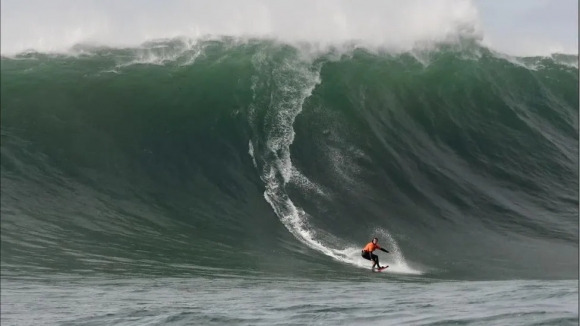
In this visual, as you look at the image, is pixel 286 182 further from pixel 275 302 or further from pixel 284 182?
pixel 275 302

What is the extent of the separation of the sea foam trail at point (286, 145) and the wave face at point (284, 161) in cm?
5

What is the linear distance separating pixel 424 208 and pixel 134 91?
8564 mm

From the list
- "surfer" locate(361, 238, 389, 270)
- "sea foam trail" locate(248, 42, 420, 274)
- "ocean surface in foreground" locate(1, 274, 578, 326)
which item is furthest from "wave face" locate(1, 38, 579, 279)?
"ocean surface in foreground" locate(1, 274, 578, 326)

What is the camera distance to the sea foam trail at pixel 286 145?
15867mm

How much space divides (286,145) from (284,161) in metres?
0.70

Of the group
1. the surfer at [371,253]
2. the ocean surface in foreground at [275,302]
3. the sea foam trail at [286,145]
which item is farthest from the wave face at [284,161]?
the ocean surface in foreground at [275,302]

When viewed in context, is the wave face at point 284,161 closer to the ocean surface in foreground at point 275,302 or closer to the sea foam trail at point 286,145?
the sea foam trail at point 286,145

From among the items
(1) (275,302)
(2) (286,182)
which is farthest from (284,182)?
(1) (275,302)

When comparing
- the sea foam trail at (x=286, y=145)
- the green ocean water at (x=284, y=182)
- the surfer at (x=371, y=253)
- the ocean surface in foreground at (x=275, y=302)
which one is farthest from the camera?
the sea foam trail at (x=286, y=145)

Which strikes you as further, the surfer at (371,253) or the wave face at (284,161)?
the wave face at (284,161)

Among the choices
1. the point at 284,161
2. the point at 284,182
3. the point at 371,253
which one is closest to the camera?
the point at 371,253

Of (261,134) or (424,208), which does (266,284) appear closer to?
(424,208)

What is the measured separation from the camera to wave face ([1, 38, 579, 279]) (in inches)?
590

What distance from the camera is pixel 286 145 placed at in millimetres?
19453
